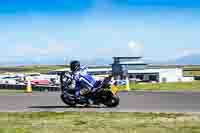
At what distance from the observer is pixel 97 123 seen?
37.2 feet

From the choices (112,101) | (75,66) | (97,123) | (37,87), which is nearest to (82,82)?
(75,66)

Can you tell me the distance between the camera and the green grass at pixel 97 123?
33.5 feet

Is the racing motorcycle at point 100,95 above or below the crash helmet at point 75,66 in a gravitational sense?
below

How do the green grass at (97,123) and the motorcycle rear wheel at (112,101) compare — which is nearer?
the green grass at (97,123)

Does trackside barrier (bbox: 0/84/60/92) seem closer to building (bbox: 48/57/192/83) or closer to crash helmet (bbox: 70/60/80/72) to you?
crash helmet (bbox: 70/60/80/72)

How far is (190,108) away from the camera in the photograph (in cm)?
1569

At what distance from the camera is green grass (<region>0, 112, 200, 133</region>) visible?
1022 centimetres

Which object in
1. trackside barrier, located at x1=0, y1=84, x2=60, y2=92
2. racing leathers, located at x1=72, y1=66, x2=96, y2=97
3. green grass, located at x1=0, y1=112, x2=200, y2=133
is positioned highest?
racing leathers, located at x1=72, y1=66, x2=96, y2=97

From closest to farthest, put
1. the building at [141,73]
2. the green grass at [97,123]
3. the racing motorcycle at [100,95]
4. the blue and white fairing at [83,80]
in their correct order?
the green grass at [97,123] → the racing motorcycle at [100,95] → the blue and white fairing at [83,80] → the building at [141,73]

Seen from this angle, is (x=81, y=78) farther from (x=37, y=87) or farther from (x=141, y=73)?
(x=141, y=73)

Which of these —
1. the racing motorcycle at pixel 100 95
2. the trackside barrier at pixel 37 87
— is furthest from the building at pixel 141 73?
the racing motorcycle at pixel 100 95

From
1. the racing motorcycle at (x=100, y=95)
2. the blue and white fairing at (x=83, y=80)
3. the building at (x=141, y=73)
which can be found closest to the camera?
the racing motorcycle at (x=100, y=95)

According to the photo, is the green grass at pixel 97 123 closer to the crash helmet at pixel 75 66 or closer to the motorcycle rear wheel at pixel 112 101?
the motorcycle rear wheel at pixel 112 101

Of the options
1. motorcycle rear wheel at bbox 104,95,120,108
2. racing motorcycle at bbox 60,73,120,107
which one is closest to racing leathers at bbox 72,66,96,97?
racing motorcycle at bbox 60,73,120,107
